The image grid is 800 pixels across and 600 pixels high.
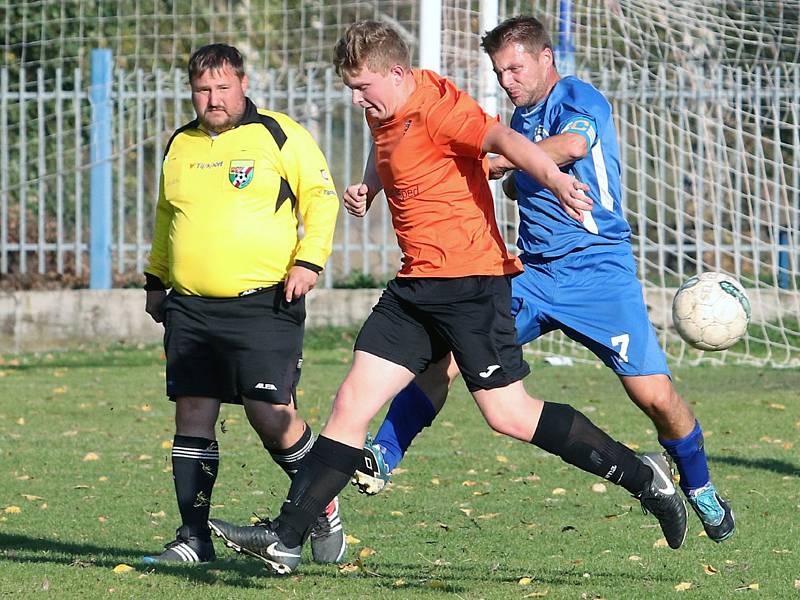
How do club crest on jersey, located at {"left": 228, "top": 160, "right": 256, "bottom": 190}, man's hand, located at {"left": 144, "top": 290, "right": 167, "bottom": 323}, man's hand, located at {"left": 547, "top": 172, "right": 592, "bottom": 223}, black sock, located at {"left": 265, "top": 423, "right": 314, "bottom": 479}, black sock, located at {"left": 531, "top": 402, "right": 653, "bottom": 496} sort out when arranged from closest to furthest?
man's hand, located at {"left": 547, "top": 172, "right": 592, "bottom": 223} < black sock, located at {"left": 531, "top": 402, "right": 653, "bottom": 496} < club crest on jersey, located at {"left": 228, "top": 160, "right": 256, "bottom": 190} < black sock, located at {"left": 265, "top": 423, "right": 314, "bottom": 479} < man's hand, located at {"left": 144, "top": 290, "right": 167, "bottom": 323}

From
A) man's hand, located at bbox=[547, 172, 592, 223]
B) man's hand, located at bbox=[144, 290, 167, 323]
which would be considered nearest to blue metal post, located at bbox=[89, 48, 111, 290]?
man's hand, located at bbox=[144, 290, 167, 323]

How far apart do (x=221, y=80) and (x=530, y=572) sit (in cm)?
222

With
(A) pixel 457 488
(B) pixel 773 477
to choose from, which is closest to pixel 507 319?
(A) pixel 457 488

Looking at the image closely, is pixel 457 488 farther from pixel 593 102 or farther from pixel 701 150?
pixel 701 150

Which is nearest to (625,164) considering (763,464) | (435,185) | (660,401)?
(763,464)

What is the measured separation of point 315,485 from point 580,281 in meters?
1.40

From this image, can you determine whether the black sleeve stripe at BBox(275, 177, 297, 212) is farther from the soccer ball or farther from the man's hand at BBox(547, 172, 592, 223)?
the soccer ball

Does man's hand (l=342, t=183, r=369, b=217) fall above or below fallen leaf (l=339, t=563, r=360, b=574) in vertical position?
above

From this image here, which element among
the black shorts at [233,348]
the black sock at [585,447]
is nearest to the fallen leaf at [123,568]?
the black shorts at [233,348]

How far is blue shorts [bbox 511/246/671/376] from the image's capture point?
5418mm

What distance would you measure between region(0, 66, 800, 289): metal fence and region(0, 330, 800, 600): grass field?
2.74m

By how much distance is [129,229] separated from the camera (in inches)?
620

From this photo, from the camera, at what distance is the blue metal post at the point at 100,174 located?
14422mm

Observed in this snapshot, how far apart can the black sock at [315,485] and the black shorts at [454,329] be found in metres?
0.37
